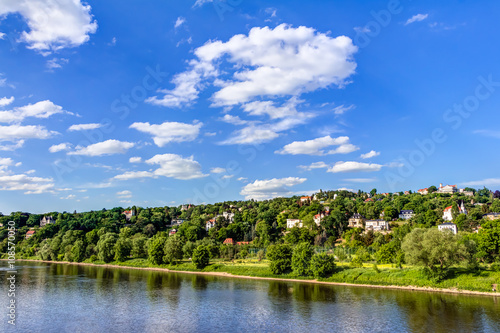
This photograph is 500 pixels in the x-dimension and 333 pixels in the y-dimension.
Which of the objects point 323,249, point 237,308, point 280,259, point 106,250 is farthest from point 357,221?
point 237,308

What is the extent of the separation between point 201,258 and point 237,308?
1413 inches

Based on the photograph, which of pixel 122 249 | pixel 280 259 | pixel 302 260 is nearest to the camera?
pixel 302 260

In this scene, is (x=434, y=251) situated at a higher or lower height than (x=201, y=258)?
higher

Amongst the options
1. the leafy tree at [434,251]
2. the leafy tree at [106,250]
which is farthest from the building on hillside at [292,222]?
the leafy tree at [434,251]

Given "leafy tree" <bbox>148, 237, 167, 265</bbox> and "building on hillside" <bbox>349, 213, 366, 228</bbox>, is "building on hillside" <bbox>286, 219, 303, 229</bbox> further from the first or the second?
"leafy tree" <bbox>148, 237, 167, 265</bbox>

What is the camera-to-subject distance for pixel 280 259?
219 ft

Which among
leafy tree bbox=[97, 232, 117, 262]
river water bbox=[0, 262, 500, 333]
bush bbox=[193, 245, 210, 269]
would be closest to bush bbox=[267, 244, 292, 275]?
river water bbox=[0, 262, 500, 333]

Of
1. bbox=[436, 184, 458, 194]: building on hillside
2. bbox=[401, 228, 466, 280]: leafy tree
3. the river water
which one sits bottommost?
the river water

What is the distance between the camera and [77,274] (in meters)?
73.9

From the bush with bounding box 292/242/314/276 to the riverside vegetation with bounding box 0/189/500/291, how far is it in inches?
7.8

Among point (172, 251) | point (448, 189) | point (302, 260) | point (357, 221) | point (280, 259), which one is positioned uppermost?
point (448, 189)

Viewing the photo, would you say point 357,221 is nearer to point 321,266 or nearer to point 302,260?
point 302,260

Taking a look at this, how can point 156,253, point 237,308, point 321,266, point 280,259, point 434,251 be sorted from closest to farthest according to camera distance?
point 237,308 < point 434,251 < point 321,266 < point 280,259 < point 156,253

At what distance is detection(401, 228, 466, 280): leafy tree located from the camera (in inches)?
1987
